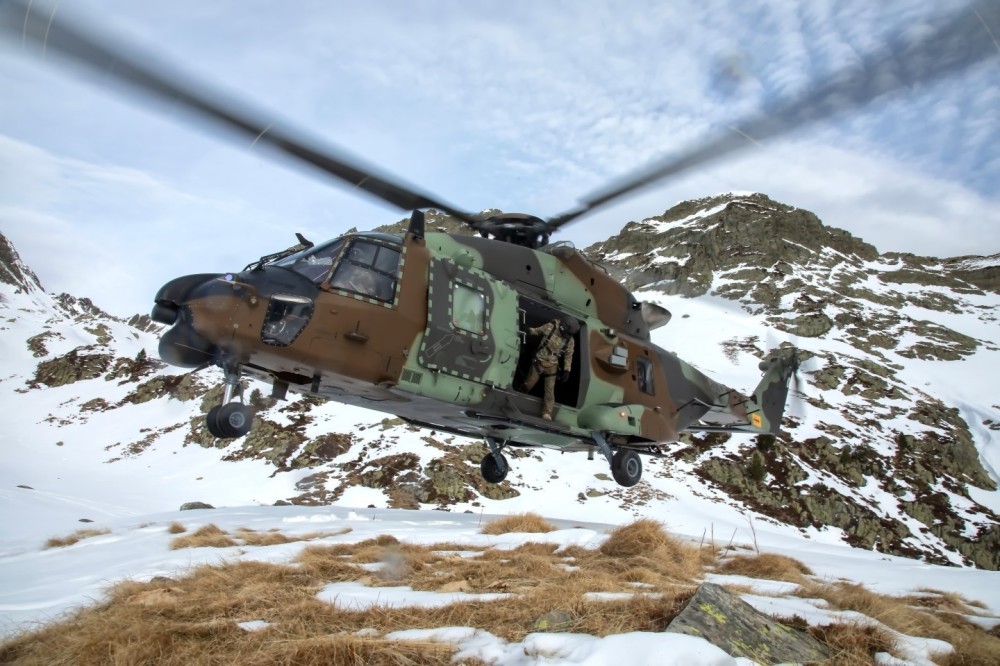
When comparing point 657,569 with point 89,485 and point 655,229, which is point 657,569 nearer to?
point 89,485

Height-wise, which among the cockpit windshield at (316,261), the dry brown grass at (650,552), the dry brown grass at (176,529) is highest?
the cockpit windshield at (316,261)

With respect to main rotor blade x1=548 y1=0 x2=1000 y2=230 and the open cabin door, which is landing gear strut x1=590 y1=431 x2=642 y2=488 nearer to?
the open cabin door

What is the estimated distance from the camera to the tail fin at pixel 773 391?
602 inches

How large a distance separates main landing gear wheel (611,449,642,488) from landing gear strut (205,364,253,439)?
6935mm

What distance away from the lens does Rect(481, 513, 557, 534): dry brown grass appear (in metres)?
8.25

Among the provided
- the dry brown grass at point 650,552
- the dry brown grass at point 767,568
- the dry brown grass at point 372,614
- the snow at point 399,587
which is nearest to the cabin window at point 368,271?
the snow at point 399,587

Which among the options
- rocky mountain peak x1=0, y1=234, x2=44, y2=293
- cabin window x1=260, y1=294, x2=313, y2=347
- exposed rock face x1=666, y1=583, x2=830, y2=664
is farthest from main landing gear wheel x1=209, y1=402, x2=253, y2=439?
rocky mountain peak x1=0, y1=234, x2=44, y2=293

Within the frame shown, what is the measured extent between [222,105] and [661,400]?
9803 millimetres

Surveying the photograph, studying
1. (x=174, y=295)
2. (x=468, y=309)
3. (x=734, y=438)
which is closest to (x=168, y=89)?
(x=174, y=295)

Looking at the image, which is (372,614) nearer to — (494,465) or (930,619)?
(930,619)

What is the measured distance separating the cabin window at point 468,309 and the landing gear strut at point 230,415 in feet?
10.3

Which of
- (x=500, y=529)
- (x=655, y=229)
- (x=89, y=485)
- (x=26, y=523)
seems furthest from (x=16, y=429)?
(x=655, y=229)

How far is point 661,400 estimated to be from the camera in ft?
40.8

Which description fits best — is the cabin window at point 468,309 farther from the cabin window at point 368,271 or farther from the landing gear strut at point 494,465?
the landing gear strut at point 494,465
